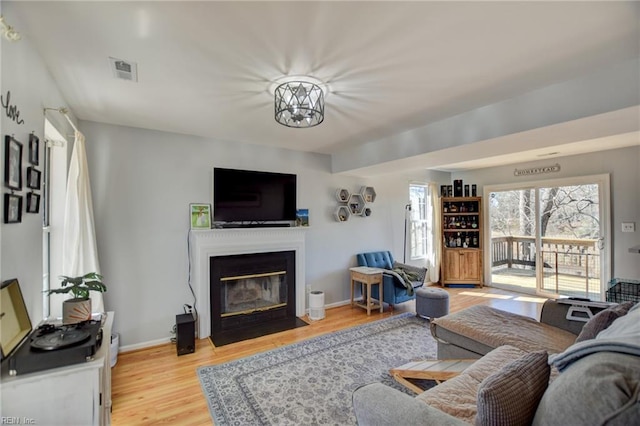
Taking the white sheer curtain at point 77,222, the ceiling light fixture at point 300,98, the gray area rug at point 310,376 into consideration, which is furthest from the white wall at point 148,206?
the ceiling light fixture at point 300,98

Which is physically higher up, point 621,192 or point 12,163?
point 621,192

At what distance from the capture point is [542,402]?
106cm

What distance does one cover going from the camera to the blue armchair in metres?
4.30

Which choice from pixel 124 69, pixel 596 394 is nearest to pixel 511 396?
pixel 596 394

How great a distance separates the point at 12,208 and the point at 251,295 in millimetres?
2868

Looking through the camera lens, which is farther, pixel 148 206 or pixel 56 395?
pixel 148 206

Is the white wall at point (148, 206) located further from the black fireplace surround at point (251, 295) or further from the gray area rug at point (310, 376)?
the gray area rug at point (310, 376)

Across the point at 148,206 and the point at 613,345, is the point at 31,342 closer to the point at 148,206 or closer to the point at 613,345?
the point at 148,206

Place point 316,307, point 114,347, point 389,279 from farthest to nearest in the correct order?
point 389,279, point 316,307, point 114,347

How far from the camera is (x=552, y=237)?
16.9 ft

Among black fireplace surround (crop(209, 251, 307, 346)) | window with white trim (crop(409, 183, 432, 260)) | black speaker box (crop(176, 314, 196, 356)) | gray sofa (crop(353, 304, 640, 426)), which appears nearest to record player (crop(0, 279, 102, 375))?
gray sofa (crop(353, 304, 640, 426))

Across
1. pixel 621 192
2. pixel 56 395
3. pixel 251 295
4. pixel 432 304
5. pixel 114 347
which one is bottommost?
pixel 114 347

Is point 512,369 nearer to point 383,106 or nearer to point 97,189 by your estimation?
point 383,106

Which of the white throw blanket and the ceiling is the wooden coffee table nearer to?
the white throw blanket
